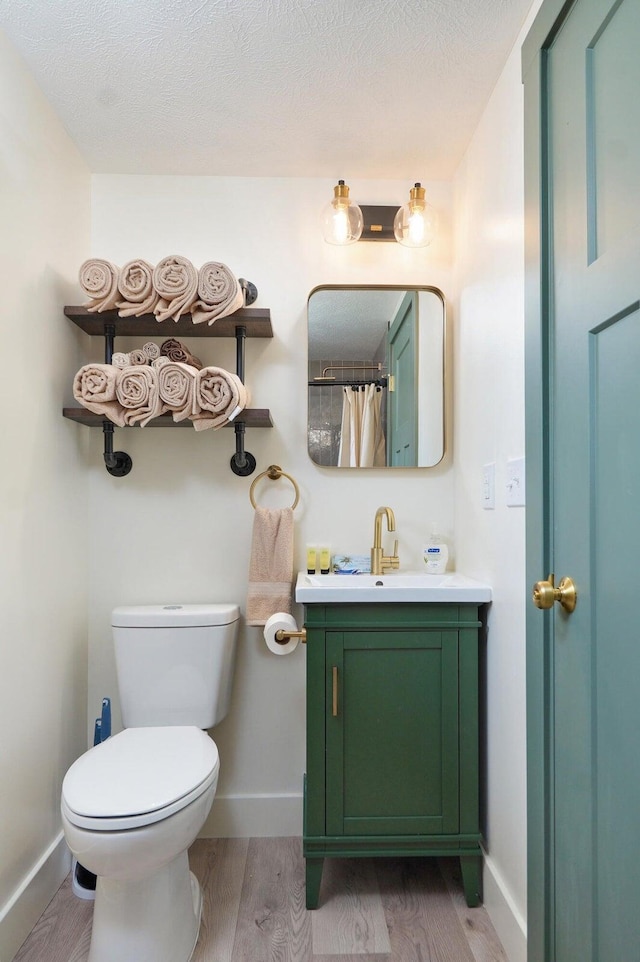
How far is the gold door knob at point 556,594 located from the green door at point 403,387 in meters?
0.99

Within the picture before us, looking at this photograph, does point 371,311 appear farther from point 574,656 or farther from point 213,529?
point 574,656

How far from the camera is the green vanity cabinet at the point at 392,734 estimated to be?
1700mm

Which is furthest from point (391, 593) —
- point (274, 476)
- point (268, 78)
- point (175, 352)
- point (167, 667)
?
point (268, 78)

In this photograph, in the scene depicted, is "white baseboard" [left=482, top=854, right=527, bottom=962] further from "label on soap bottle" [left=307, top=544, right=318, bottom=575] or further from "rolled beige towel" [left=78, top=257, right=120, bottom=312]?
"rolled beige towel" [left=78, top=257, right=120, bottom=312]

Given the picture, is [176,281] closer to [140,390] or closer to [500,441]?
[140,390]

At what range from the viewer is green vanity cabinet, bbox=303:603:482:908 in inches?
66.9

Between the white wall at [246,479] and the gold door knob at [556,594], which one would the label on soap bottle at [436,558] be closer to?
the white wall at [246,479]

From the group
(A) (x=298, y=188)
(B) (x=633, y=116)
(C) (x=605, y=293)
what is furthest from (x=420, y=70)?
(C) (x=605, y=293)

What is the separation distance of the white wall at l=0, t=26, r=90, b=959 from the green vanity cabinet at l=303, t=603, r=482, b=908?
77 centimetres

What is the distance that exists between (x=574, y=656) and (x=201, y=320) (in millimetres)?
1414

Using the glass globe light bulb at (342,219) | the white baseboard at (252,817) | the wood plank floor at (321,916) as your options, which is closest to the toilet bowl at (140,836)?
the wood plank floor at (321,916)

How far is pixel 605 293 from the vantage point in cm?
102

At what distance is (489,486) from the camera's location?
174 cm

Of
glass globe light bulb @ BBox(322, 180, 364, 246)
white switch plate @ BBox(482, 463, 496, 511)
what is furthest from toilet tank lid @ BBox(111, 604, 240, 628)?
glass globe light bulb @ BBox(322, 180, 364, 246)
